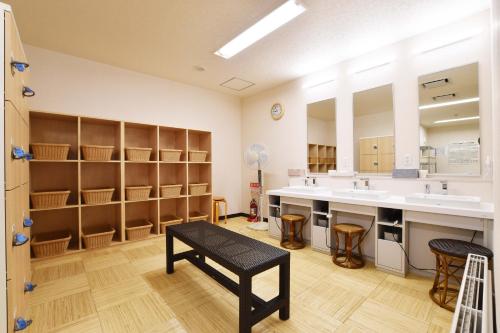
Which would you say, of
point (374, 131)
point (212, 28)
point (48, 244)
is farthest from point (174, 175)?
point (374, 131)

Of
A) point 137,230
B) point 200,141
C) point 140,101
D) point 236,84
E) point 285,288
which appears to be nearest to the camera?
point 285,288

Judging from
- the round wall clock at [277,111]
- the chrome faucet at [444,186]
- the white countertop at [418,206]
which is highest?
the round wall clock at [277,111]

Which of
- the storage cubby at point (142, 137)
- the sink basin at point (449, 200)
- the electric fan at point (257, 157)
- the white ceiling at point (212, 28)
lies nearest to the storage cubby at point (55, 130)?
the storage cubby at point (142, 137)

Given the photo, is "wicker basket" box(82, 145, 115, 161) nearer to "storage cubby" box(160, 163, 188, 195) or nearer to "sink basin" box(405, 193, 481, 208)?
"storage cubby" box(160, 163, 188, 195)

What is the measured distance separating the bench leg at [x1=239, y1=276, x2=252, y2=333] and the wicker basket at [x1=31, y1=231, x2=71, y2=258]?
2.68 metres

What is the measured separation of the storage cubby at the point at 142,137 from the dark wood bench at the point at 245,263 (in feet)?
6.47

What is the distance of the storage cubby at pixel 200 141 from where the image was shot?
425 cm

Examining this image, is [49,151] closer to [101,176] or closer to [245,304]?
[101,176]

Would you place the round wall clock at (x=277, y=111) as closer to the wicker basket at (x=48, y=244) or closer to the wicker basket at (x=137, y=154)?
the wicker basket at (x=137, y=154)

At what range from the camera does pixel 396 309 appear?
181cm

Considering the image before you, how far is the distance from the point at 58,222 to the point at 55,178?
2.04ft

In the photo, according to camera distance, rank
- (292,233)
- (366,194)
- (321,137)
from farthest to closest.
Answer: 1. (321,137)
2. (292,233)
3. (366,194)

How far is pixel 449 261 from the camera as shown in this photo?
1921 millimetres

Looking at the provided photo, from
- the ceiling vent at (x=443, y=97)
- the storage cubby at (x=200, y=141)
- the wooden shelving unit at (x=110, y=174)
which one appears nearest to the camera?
the ceiling vent at (x=443, y=97)
